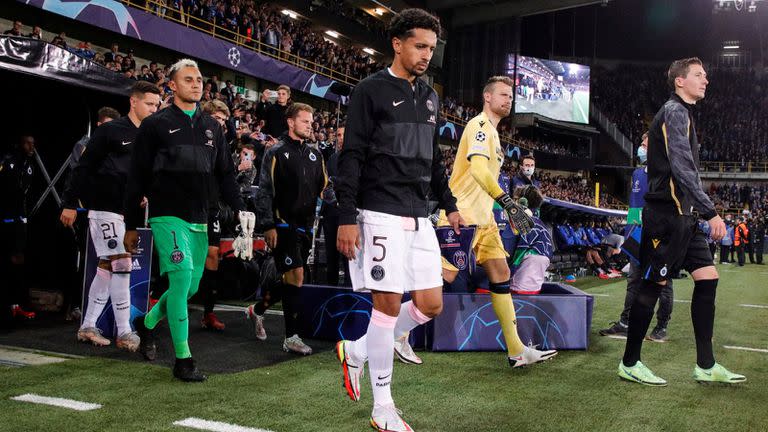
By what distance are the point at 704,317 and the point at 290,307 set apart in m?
3.03

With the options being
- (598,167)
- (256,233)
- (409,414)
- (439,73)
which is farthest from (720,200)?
(409,414)

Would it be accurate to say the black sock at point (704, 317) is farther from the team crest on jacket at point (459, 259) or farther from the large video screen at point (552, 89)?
the large video screen at point (552, 89)

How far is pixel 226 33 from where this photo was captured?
22094 mm

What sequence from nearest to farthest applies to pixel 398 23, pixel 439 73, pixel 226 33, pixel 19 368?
pixel 398 23 < pixel 19 368 < pixel 226 33 < pixel 439 73

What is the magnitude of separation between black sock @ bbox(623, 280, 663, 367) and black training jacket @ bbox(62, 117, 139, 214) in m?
4.00

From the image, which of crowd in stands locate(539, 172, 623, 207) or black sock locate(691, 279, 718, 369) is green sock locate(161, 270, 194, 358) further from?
crowd in stands locate(539, 172, 623, 207)

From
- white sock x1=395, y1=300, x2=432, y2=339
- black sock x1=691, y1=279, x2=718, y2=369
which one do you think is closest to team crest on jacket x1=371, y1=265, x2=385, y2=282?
white sock x1=395, y1=300, x2=432, y2=339

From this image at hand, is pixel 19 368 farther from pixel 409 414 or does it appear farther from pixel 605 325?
pixel 605 325

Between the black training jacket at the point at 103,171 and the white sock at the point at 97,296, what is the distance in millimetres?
526

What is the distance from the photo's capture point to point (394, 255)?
3197 millimetres

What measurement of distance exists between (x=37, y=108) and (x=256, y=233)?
2781 mm

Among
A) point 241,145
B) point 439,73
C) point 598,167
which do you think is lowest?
point 241,145

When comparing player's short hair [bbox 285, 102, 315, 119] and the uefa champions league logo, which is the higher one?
the uefa champions league logo

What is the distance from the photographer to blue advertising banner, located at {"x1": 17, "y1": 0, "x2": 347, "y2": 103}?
15719 millimetres
